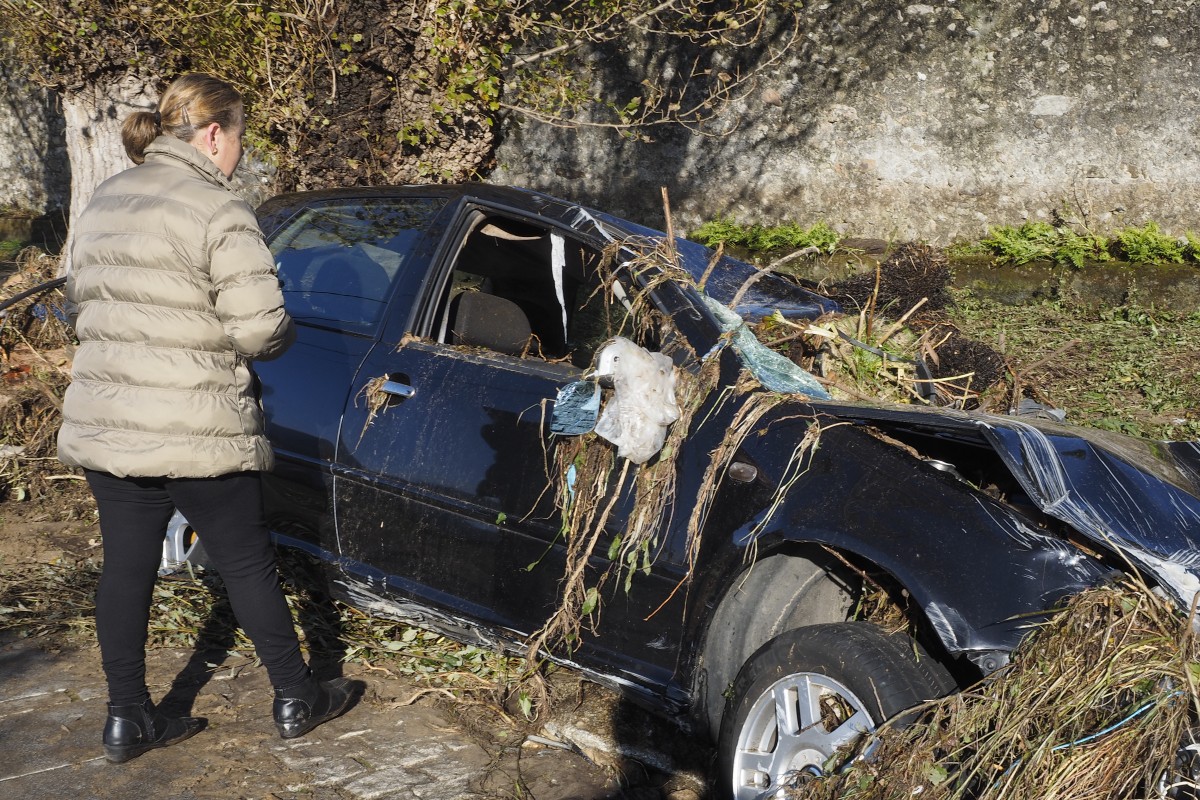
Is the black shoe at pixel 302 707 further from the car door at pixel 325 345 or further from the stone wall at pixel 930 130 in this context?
the stone wall at pixel 930 130

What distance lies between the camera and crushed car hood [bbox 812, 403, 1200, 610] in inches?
103

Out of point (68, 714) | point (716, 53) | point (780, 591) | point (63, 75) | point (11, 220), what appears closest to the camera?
point (780, 591)

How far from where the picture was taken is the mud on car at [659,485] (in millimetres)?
2738

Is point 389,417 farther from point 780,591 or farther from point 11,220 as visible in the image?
point 11,220

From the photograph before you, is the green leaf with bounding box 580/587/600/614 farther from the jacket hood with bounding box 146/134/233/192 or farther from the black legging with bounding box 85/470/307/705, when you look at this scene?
the jacket hood with bounding box 146/134/233/192

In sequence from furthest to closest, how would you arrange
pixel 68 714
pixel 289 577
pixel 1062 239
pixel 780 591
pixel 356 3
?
pixel 1062 239
pixel 356 3
pixel 289 577
pixel 68 714
pixel 780 591

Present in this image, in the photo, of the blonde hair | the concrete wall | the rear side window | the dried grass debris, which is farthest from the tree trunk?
the dried grass debris

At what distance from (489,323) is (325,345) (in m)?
0.63

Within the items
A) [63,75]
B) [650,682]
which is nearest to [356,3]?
[63,75]

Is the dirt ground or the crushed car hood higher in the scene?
the crushed car hood

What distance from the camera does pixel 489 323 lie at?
4.09 metres

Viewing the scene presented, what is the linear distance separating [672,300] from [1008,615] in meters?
1.46

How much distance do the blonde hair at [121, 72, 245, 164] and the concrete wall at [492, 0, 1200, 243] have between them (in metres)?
5.00

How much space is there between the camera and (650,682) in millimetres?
3320
